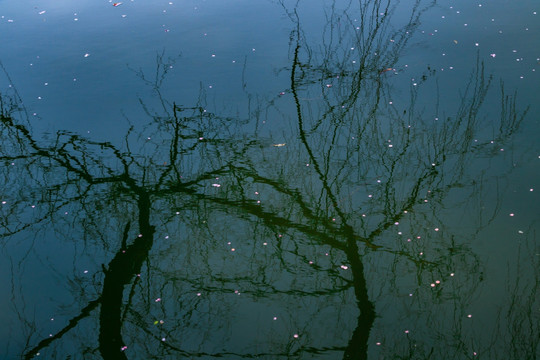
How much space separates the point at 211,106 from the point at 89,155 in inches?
39.3

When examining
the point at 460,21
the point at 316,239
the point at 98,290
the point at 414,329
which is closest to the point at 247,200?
the point at 316,239

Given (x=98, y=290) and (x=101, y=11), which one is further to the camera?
(x=101, y=11)

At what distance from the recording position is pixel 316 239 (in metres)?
3.35

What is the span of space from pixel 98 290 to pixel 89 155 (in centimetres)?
134

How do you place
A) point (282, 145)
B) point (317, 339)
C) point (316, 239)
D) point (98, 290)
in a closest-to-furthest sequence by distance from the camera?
point (317, 339) → point (98, 290) → point (316, 239) → point (282, 145)

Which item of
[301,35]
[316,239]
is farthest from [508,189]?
[301,35]

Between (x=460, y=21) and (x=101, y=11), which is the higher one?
(x=101, y=11)

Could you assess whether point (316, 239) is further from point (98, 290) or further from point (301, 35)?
point (301, 35)

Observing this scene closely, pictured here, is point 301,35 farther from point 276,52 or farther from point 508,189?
point 508,189

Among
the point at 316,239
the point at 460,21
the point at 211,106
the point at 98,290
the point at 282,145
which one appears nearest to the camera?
the point at 98,290

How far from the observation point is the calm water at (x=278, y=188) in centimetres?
281

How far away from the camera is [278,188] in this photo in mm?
3729

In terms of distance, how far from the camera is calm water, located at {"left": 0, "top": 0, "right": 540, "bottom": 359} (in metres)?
2.81

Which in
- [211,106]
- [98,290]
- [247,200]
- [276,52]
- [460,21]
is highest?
[460,21]
